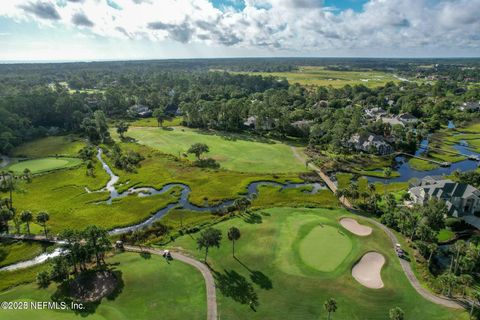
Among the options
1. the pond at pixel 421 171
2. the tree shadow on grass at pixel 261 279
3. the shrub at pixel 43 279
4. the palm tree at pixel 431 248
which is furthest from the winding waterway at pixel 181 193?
the palm tree at pixel 431 248

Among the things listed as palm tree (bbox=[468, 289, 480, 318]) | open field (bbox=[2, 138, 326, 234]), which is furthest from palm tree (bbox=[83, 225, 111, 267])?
palm tree (bbox=[468, 289, 480, 318])

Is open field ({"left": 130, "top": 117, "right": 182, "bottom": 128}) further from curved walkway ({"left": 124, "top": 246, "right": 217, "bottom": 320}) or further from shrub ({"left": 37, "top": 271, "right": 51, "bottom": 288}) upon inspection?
shrub ({"left": 37, "top": 271, "right": 51, "bottom": 288})

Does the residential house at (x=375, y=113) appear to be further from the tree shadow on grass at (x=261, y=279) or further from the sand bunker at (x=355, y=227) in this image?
the tree shadow on grass at (x=261, y=279)

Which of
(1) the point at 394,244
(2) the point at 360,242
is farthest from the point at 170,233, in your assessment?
(1) the point at 394,244

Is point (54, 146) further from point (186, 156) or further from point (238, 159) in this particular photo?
point (238, 159)

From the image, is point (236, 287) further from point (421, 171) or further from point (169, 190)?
point (421, 171)
